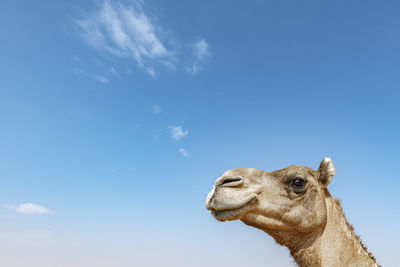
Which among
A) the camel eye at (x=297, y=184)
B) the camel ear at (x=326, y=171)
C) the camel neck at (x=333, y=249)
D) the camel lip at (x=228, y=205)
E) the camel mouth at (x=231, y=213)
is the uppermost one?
the camel ear at (x=326, y=171)

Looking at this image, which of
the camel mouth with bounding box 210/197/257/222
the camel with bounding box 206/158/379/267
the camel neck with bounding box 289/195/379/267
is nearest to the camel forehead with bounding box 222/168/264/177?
the camel with bounding box 206/158/379/267

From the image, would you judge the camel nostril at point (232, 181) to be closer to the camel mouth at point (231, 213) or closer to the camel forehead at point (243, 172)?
the camel forehead at point (243, 172)

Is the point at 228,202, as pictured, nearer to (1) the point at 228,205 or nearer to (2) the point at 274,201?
(1) the point at 228,205

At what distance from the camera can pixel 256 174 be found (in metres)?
6.17

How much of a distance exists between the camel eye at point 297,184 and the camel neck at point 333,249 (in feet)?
2.17

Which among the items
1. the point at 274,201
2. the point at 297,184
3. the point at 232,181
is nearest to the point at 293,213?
the point at 274,201

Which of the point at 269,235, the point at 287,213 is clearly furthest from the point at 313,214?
the point at 269,235

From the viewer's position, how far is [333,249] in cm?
579

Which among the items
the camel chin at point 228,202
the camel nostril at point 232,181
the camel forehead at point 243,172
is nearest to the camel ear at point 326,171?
the camel forehead at point 243,172

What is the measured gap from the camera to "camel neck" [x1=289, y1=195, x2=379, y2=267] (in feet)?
18.8

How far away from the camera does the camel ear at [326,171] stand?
6326mm

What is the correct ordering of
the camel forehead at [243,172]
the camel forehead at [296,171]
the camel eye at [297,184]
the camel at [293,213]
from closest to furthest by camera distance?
the camel at [293,213]
the camel forehead at [243,172]
the camel eye at [297,184]
the camel forehead at [296,171]

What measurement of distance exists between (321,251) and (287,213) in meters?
0.84

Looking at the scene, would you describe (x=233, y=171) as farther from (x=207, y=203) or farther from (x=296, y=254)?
(x=296, y=254)
